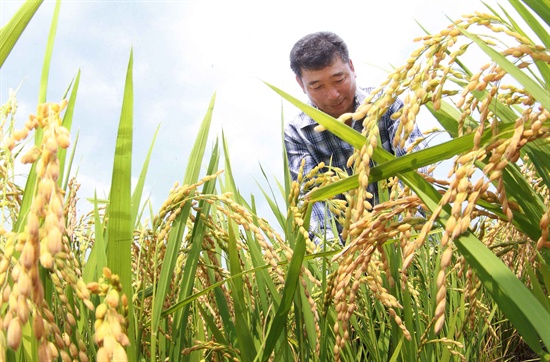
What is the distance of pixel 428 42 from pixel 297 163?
4.75m

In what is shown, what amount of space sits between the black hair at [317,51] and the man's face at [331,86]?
0.21 ft

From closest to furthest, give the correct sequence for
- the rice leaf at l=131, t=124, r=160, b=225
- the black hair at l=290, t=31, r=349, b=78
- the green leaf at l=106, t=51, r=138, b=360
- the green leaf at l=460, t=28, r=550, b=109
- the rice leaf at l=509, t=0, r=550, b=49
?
the green leaf at l=460, t=28, r=550, b=109 → the green leaf at l=106, t=51, r=138, b=360 → the rice leaf at l=509, t=0, r=550, b=49 → the rice leaf at l=131, t=124, r=160, b=225 → the black hair at l=290, t=31, r=349, b=78

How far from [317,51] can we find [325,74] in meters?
0.23

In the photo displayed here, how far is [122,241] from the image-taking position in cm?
98

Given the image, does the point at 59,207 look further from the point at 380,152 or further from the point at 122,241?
the point at 380,152

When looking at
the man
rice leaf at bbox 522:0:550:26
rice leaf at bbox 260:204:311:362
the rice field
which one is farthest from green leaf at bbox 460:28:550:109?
the man

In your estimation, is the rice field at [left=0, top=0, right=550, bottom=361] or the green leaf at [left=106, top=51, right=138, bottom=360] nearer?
the rice field at [left=0, top=0, right=550, bottom=361]

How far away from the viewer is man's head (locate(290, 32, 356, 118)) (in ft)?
18.4

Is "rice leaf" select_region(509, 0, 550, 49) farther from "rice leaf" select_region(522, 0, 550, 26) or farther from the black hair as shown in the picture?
the black hair

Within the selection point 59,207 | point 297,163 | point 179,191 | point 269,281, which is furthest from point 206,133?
point 297,163

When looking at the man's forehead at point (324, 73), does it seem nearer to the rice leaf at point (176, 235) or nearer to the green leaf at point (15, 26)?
the rice leaf at point (176, 235)

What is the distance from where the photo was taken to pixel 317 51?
5582mm

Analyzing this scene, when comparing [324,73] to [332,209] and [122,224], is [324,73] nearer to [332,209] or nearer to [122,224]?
[332,209]

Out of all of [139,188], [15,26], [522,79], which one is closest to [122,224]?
[139,188]
